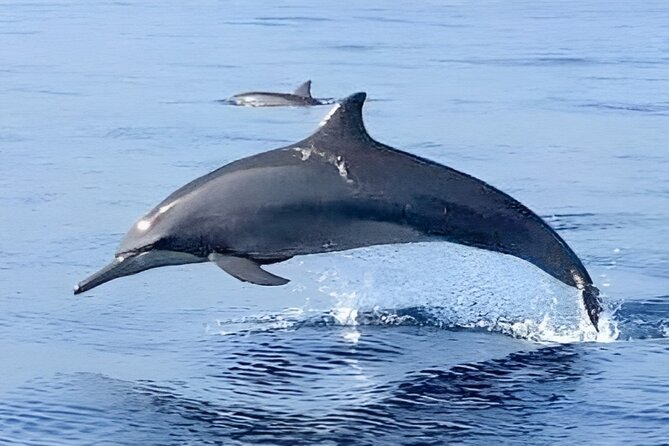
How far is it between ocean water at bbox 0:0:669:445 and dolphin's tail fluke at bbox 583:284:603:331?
17 centimetres

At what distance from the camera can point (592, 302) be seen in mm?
8969

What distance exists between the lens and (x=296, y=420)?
770cm

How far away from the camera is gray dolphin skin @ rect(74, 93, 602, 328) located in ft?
27.9

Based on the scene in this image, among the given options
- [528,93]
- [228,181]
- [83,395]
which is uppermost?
[528,93]

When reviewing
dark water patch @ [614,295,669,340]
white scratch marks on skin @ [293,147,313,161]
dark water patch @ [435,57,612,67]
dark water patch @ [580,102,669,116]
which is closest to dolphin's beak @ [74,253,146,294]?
white scratch marks on skin @ [293,147,313,161]

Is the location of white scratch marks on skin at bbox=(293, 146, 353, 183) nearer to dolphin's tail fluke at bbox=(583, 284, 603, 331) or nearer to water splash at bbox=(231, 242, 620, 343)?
water splash at bbox=(231, 242, 620, 343)

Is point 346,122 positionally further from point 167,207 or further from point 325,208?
point 167,207

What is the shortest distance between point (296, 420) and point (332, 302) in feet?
8.34

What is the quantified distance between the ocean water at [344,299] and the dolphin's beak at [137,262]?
1.52ft

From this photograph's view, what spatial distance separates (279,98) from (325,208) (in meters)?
13.3

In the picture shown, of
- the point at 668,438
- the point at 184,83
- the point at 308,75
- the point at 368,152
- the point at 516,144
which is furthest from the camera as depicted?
the point at 308,75

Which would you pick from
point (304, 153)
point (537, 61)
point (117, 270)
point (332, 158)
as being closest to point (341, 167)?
point (332, 158)

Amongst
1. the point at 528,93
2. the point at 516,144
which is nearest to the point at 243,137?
the point at 516,144

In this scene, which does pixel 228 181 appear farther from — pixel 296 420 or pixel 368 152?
pixel 296 420
